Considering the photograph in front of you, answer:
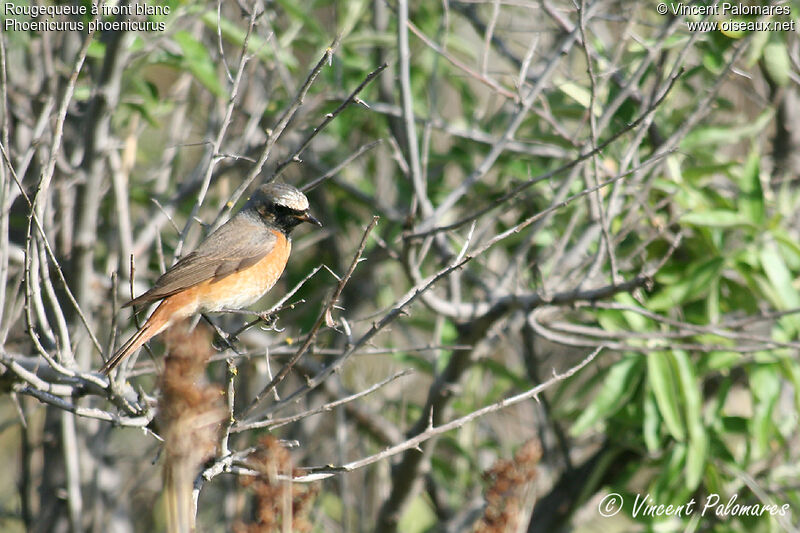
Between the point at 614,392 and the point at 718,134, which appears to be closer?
the point at 614,392

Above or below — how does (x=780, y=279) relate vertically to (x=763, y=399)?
above

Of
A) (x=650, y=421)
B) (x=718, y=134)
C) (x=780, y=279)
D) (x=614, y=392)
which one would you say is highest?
(x=718, y=134)

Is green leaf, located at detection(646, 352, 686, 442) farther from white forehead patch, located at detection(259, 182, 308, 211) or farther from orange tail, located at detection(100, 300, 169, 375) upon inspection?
orange tail, located at detection(100, 300, 169, 375)

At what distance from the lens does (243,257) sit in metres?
4.32

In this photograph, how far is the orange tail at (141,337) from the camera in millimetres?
2917

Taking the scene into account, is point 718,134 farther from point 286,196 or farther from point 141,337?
point 141,337

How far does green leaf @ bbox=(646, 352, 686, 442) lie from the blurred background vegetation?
0.01m

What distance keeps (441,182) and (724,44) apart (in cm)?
198

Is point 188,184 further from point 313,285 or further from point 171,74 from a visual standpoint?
point 171,74

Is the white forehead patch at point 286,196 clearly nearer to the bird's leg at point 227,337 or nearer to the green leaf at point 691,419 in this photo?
the bird's leg at point 227,337

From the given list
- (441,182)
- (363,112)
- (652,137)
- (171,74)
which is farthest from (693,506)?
(171,74)

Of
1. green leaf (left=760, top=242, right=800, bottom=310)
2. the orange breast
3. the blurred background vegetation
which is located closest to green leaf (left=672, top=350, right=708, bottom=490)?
the blurred background vegetation

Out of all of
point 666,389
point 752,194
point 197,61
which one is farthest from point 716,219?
point 197,61

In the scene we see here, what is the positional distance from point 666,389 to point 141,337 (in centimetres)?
249
